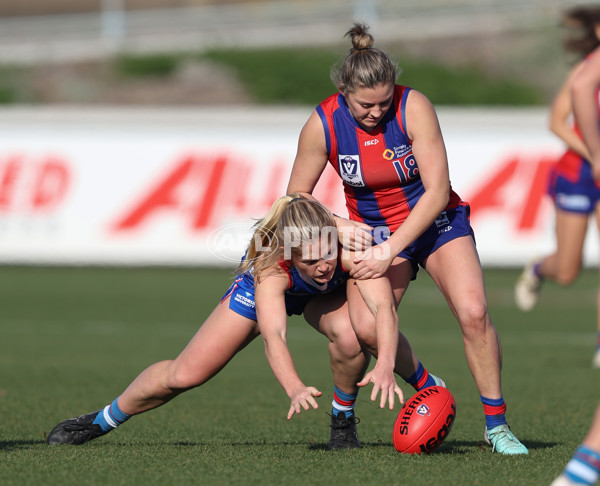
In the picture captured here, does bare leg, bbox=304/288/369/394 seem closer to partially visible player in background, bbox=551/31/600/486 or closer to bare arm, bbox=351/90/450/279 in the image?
bare arm, bbox=351/90/450/279

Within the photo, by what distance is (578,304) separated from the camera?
46.9 feet

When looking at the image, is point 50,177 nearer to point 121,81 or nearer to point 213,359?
point 121,81

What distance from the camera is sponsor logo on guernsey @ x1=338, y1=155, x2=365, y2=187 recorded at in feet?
18.5

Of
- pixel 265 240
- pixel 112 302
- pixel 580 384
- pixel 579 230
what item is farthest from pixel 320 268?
pixel 112 302

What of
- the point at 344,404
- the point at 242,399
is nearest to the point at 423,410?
the point at 344,404

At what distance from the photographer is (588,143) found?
387 centimetres

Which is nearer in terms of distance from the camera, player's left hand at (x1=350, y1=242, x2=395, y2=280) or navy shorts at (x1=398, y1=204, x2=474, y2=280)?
player's left hand at (x1=350, y1=242, x2=395, y2=280)

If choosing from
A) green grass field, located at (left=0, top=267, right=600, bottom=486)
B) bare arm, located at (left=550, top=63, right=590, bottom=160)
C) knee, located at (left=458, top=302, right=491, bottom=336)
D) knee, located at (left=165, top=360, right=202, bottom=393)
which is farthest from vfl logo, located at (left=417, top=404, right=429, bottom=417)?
bare arm, located at (left=550, top=63, right=590, bottom=160)

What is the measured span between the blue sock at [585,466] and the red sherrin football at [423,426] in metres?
1.61

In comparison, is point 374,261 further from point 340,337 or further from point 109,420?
point 109,420

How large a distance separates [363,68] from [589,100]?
1.62 m

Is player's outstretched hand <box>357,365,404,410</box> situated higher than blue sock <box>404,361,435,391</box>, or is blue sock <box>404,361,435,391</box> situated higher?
player's outstretched hand <box>357,365,404,410</box>

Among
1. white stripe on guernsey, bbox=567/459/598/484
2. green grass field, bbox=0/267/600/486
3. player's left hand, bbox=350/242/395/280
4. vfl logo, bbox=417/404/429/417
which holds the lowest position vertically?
green grass field, bbox=0/267/600/486

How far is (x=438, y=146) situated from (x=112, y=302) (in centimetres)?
932
